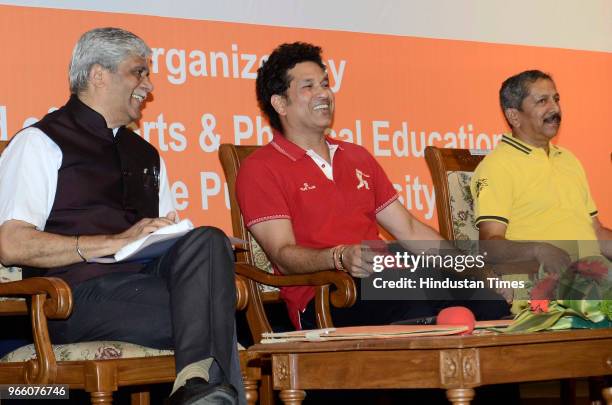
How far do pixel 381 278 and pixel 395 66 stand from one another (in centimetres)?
113

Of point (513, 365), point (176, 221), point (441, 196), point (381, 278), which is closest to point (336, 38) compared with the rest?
point (441, 196)

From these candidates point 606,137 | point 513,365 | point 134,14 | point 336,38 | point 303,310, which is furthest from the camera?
point 606,137

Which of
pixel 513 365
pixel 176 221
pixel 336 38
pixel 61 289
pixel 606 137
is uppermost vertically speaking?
pixel 336 38

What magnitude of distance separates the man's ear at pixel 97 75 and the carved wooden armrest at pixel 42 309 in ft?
2.18

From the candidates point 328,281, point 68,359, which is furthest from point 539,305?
point 68,359

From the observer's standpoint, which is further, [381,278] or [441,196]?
[441,196]

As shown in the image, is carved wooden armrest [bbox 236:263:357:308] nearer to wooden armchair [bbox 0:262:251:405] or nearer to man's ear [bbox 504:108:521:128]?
wooden armchair [bbox 0:262:251:405]

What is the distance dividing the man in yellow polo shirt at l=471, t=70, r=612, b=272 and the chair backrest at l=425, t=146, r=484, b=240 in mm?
53

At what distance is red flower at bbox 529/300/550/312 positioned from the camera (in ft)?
7.76

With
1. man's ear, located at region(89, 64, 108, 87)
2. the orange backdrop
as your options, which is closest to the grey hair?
man's ear, located at region(89, 64, 108, 87)

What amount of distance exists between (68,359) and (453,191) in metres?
1.70

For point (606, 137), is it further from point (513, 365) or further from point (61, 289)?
point (61, 289)

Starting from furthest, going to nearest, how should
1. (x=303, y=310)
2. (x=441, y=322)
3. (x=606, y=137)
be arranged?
1. (x=606, y=137)
2. (x=303, y=310)
3. (x=441, y=322)

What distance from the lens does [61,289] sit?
95.6 inches
